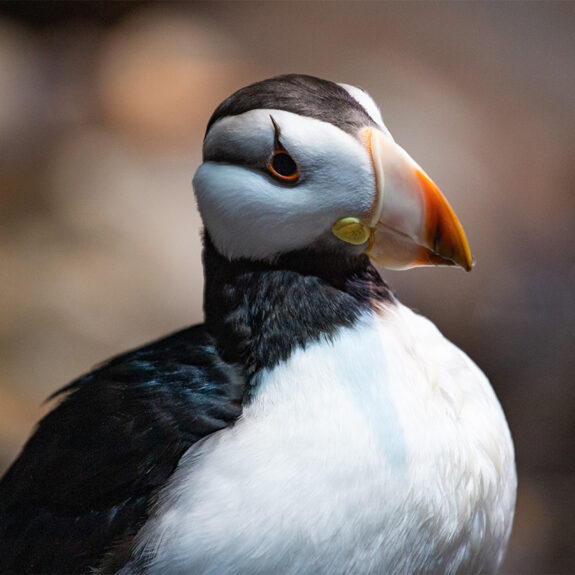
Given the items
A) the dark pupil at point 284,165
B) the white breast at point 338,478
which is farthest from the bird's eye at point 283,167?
the white breast at point 338,478

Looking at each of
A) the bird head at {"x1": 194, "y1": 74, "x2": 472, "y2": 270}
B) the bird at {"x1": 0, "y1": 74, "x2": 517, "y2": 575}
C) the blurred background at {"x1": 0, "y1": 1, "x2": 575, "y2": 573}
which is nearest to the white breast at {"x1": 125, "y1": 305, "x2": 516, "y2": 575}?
the bird at {"x1": 0, "y1": 74, "x2": 517, "y2": 575}

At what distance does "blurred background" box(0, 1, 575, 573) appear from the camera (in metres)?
2.29

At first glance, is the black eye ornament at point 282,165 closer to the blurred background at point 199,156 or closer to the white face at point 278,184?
the white face at point 278,184

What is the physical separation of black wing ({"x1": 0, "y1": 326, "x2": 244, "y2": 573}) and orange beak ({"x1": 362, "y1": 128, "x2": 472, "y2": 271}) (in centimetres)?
29

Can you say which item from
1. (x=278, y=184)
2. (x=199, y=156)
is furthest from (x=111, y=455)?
(x=199, y=156)

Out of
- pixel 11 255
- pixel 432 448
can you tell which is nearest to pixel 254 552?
pixel 432 448

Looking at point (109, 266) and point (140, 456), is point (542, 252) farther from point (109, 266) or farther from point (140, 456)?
point (140, 456)

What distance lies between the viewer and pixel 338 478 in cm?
89

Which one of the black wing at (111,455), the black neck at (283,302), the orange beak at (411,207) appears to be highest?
the orange beak at (411,207)

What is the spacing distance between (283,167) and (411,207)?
15cm

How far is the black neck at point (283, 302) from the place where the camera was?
956 mm

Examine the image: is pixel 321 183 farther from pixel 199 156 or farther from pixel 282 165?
pixel 199 156

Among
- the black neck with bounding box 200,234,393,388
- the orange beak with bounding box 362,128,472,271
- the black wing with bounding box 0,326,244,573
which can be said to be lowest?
the black wing with bounding box 0,326,244,573

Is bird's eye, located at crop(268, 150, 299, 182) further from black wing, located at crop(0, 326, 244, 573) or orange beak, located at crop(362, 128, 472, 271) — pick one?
black wing, located at crop(0, 326, 244, 573)
